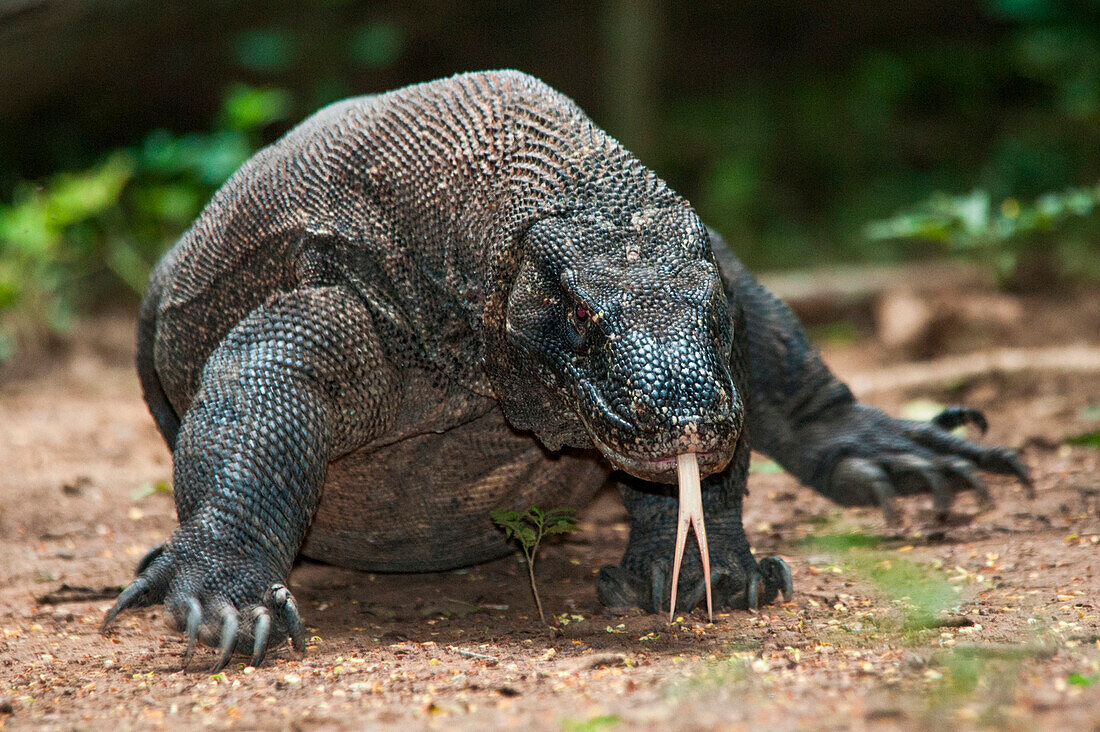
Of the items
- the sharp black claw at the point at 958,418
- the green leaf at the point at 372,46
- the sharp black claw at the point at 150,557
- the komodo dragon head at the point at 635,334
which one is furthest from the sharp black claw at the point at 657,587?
the green leaf at the point at 372,46

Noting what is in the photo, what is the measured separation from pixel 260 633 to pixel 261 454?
511 mm

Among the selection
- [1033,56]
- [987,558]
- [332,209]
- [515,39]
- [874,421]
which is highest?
[515,39]

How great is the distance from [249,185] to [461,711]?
2.11m

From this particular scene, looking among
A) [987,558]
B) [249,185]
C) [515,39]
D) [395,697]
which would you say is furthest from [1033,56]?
[395,697]

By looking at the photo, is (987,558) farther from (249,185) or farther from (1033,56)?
(1033,56)

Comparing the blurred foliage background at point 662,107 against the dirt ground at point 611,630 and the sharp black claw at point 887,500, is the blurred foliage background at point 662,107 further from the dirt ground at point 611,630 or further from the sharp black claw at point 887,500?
the dirt ground at point 611,630

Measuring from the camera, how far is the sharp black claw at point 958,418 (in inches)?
203

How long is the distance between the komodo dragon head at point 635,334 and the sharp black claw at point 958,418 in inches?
92.4

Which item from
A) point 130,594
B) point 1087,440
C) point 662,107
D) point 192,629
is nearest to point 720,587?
point 192,629

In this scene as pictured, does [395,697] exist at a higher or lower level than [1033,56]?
lower

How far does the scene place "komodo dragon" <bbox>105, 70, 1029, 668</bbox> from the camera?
2.99m

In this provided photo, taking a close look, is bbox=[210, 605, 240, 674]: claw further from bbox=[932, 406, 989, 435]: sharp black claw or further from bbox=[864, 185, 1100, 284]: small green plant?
bbox=[864, 185, 1100, 284]: small green plant

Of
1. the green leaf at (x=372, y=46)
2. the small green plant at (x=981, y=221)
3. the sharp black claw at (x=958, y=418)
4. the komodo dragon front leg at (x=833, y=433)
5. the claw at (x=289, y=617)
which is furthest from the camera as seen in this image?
the green leaf at (x=372, y=46)

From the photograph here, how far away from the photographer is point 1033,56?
10.8 meters
